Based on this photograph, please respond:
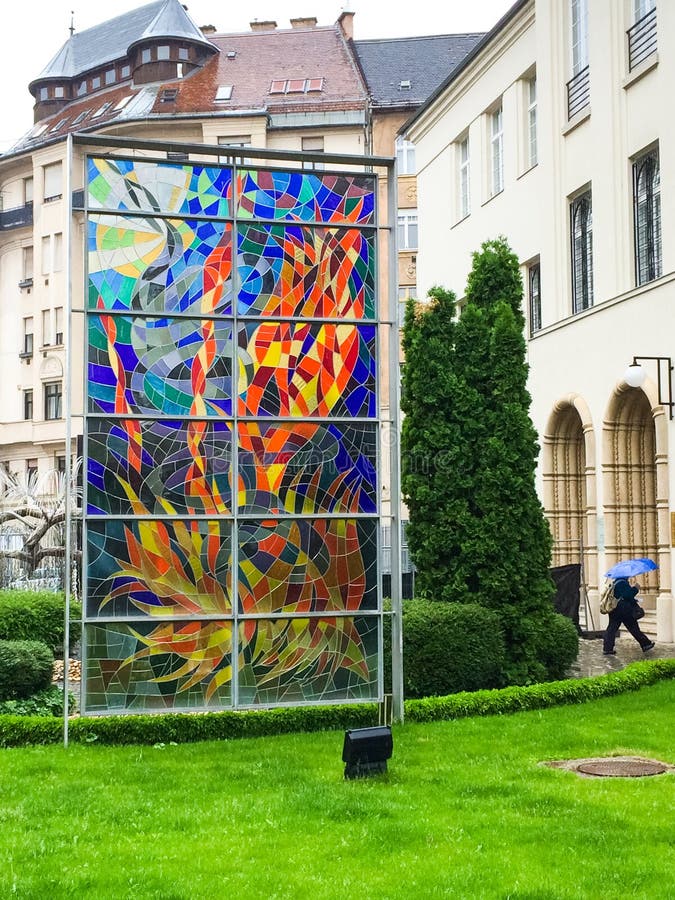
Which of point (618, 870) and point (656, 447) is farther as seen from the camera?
point (656, 447)

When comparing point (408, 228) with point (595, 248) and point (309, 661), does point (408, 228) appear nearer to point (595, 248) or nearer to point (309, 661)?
point (595, 248)

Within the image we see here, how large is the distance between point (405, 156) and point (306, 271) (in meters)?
38.1

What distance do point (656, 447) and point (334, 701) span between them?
11.2 metres

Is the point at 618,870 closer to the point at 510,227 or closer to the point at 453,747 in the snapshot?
the point at 453,747

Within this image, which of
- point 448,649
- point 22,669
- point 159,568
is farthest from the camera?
point 448,649

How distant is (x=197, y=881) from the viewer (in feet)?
23.2

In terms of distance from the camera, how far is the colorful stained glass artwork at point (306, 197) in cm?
1301

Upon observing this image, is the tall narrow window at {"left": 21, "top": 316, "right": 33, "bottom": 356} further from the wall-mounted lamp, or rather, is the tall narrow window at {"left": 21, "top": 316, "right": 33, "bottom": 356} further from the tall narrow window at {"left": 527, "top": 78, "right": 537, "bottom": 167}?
the wall-mounted lamp

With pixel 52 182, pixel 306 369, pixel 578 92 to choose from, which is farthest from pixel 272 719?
pixel 52 182

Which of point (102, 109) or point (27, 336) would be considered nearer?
point (102, 109)

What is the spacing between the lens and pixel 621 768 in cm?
1055

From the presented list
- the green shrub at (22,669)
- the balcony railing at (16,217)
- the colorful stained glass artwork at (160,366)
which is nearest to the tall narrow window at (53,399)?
the balcony railing at (16,217)

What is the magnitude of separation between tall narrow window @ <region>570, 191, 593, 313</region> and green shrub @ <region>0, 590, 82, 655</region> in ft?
41.6

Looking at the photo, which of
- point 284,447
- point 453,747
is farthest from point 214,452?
point 453,747
